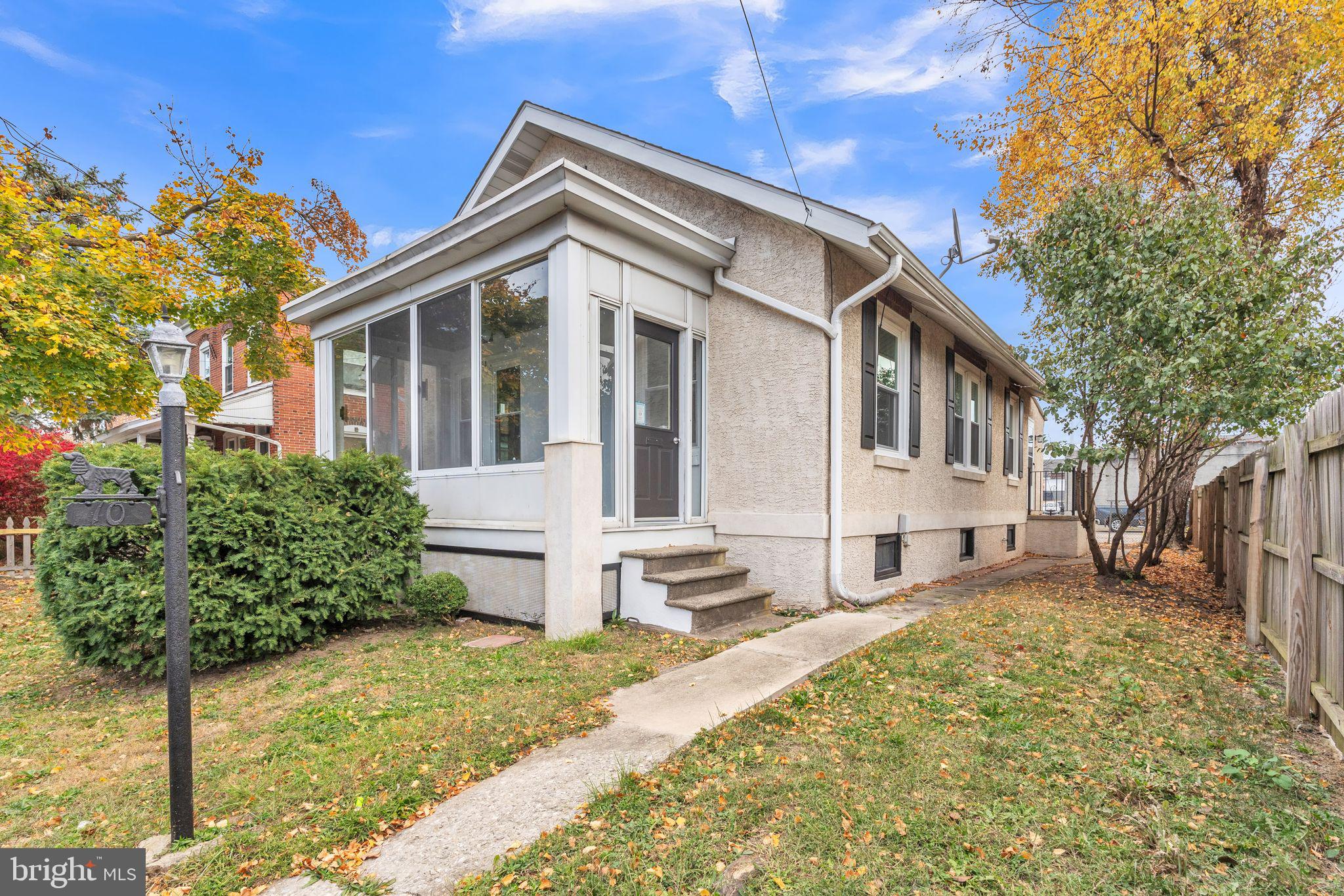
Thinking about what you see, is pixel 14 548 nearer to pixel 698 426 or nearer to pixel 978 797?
pixel 698 426

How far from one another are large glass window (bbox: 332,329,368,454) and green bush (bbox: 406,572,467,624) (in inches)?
115

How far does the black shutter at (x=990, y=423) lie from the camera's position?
1159 cm

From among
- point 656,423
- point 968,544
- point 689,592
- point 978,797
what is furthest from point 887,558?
point 978,797

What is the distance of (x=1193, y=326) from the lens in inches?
260

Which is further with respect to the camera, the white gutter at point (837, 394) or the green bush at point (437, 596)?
the white gutter at point (837, 394)

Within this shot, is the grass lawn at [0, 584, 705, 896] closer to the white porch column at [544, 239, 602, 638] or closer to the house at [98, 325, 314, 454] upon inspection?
the white porch column at [544, 239, 602, 638]

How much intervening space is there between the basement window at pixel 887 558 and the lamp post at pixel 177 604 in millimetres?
6293

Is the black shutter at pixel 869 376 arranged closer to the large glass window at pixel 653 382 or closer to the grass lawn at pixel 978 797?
the large glass window at pixel 653 382

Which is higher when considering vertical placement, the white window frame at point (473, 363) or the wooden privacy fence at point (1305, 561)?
the white window frame at point (473, 363)

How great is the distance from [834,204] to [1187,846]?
5227mm

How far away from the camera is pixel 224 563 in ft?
16.1

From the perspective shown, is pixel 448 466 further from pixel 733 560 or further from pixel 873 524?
pixel 873 524

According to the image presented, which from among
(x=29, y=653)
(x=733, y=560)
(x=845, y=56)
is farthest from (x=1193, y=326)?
(x=29, y=653)

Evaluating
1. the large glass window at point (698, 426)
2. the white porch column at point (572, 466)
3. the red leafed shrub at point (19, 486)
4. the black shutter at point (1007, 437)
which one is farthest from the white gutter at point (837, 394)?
the red leafed shrub at point (19, 486)
